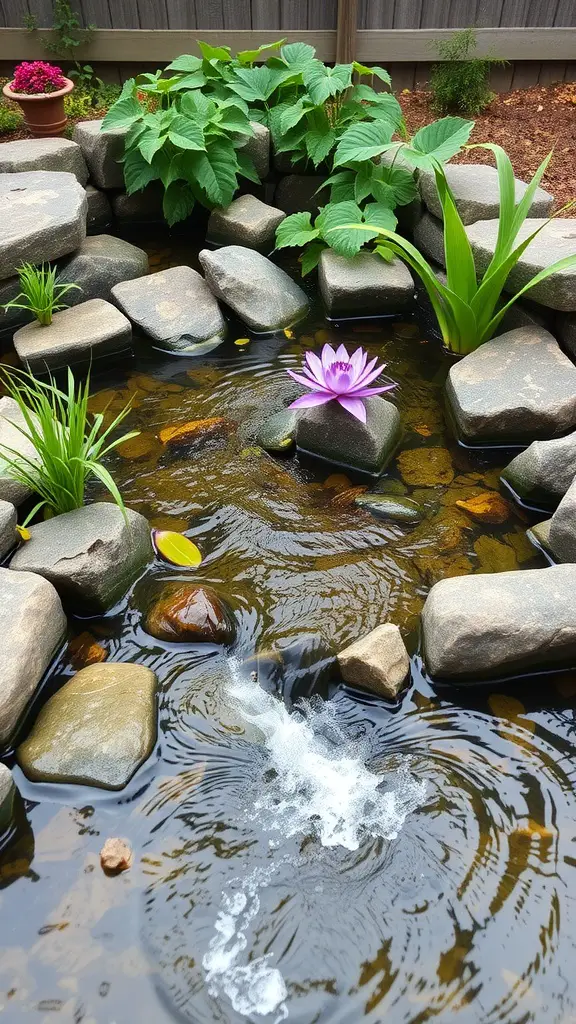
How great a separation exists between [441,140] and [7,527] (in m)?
2.65

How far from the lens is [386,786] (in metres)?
1.95

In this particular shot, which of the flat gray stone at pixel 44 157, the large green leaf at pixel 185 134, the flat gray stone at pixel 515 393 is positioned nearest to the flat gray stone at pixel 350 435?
the flat gray stone at pixel 515 393

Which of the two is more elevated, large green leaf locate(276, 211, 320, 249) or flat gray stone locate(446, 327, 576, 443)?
large green leaf locate(276, 211, 320, 249)

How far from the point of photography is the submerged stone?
270 cm

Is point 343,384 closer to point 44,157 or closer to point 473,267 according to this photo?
point 473,267

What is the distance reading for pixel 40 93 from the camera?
14.4 feet

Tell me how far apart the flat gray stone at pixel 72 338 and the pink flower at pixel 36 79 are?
1.70 m

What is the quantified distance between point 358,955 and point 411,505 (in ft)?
4.95

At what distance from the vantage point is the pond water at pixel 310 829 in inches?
62.8

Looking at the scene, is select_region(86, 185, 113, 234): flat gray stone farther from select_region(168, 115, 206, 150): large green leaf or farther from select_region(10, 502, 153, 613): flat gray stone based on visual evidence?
select_region(10, 502, 153, 613): flat gray stone

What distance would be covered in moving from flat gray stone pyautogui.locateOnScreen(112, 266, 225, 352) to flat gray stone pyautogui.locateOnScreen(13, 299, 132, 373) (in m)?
0.12

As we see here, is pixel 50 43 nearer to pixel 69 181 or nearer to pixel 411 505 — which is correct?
pixel 69 181

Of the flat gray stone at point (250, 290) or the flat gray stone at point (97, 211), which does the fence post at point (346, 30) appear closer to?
the flat gray stone at point (97, 211)

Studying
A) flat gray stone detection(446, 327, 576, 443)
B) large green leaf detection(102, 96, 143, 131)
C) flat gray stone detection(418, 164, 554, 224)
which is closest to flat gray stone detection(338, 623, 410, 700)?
flat gray stone detection(446, 327, 576, 443)
